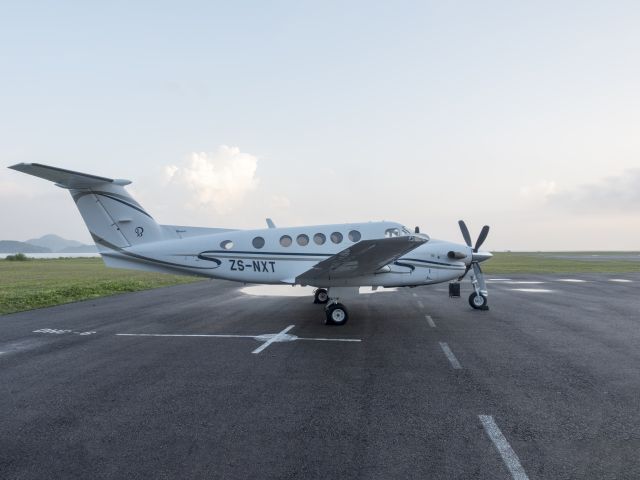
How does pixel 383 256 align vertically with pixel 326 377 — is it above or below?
above

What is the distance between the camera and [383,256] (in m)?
11.0

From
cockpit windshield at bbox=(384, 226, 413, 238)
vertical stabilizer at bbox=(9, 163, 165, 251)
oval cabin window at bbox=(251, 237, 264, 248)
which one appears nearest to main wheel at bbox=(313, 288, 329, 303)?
oval cabin window at bbox=(251, 237, 264, 248)

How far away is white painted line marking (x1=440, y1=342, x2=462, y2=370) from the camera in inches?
296

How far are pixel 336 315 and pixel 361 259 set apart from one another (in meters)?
2.08

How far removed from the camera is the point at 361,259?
11.0 meters

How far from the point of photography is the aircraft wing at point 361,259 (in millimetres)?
9875

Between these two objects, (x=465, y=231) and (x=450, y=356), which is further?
(x=465, y=231)

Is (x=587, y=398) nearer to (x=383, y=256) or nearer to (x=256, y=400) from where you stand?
(x=256, y=400)

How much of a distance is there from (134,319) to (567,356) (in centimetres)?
1280

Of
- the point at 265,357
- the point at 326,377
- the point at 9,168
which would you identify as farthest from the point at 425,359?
the point at 9,168

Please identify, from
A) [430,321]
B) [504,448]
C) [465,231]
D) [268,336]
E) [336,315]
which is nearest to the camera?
[504,448]

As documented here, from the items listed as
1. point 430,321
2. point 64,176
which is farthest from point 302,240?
point 64,176

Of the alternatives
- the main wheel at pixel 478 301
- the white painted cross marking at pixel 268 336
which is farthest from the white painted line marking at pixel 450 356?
the main wheel at pixel 478 301

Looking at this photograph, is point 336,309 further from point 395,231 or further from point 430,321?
point 395,231
